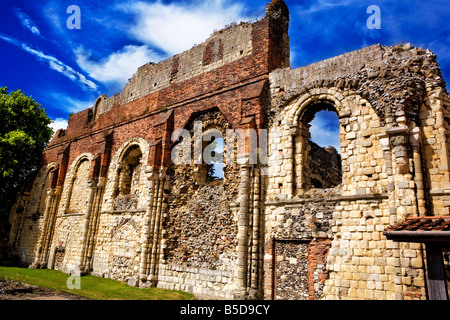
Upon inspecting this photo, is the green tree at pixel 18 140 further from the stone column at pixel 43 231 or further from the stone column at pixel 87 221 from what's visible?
the stone column at pixel 87 221

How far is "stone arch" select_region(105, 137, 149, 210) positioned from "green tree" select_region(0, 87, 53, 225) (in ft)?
27.0

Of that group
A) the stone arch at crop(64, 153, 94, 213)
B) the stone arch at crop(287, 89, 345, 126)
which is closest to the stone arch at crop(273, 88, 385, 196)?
the stone arch at crop(287, 89, 345, 126)

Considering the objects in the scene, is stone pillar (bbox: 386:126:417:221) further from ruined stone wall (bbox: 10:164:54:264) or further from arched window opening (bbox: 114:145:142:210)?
ruined stone wall (bbox: 10:164:54:264)

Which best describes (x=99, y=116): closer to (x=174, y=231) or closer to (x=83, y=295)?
(x=174, y=231)

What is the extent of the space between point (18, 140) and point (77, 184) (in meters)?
5.23

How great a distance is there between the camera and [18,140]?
20625 millimetres

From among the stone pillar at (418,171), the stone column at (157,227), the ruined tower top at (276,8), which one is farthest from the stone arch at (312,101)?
the stone column at (157,227)

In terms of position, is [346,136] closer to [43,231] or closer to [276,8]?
[276,8]

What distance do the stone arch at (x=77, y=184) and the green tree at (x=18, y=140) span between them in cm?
391

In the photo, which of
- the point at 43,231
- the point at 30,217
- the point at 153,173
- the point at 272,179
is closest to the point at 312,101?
the point at 272,179

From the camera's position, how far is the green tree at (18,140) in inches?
803

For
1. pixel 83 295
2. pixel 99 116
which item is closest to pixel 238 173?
pixel 83 295

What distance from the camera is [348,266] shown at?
837cm

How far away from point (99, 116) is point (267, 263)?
549 inches
